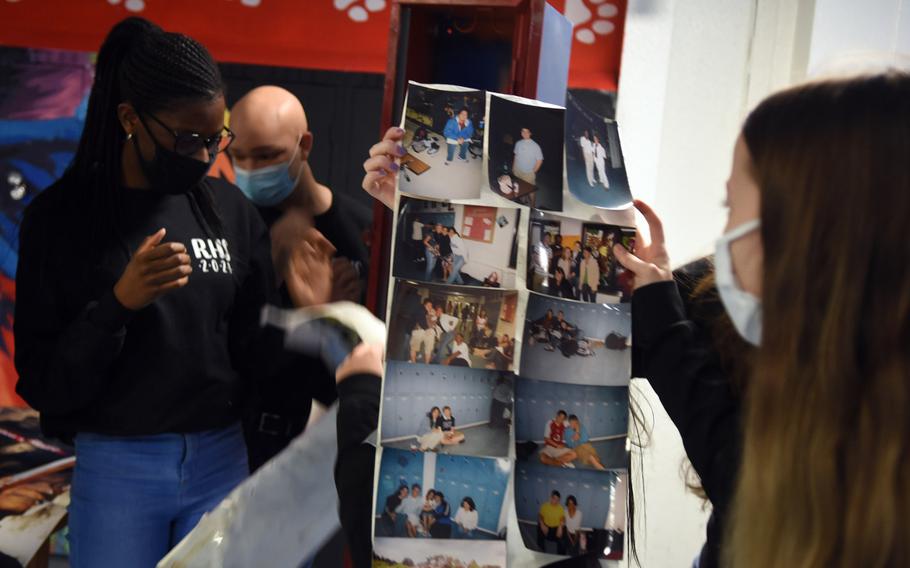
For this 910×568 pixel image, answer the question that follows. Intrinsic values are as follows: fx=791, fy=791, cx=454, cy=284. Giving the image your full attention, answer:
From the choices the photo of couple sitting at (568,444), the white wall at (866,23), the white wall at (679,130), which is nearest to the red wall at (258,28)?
the white wall at (679,130)

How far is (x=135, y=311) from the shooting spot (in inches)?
56.9

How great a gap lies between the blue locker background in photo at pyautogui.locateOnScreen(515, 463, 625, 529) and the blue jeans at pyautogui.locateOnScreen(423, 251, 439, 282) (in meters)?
0.32

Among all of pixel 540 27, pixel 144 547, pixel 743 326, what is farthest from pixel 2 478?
pixel 743 326

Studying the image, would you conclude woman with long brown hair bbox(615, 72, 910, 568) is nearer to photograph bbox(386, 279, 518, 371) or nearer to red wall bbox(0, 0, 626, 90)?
photograph bbox(386, 279, 518, 371)

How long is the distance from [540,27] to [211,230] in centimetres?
79

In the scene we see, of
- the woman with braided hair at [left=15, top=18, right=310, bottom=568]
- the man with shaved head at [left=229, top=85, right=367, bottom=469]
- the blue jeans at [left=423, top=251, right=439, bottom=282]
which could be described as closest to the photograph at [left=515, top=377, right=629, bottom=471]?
the blue jeans at [left=423, top=251, right=439, bottom=282]

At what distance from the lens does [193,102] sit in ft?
5.06

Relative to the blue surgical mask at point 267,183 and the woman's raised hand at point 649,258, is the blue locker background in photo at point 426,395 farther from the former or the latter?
the blue surgical mask at point 267,183

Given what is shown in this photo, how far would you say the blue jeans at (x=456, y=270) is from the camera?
3.83 feet

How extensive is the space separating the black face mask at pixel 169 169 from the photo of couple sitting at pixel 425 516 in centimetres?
79

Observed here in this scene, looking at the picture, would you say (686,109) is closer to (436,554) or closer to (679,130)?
(679,130)

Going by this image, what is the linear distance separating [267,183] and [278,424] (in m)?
0.62

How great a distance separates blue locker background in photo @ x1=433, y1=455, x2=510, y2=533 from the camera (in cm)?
116

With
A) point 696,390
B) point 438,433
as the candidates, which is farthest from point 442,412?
point 696,390
